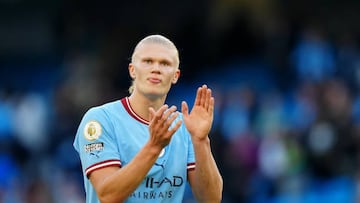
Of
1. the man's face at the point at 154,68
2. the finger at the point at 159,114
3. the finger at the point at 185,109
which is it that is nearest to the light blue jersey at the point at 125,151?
the man's face at the point at 154,68

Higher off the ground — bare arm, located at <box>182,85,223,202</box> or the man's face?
the man's face

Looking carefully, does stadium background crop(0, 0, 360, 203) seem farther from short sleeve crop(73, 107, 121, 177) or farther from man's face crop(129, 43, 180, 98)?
short sleeve crop(73, 107, 121, 177)

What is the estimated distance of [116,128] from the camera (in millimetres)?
7773

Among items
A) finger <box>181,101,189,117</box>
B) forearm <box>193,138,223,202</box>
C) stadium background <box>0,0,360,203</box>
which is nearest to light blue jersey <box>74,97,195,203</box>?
forearm <box>193,138,223,202</box>

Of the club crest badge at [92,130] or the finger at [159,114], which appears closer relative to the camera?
the finger at [159,114]

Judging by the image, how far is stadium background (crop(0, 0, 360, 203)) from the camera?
16.4m

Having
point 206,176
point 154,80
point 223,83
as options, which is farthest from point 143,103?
point 223,83

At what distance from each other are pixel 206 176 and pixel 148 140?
619 millimetres

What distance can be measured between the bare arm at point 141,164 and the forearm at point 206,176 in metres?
0.44

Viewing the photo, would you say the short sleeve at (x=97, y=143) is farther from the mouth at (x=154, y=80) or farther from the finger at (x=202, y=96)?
the finger at (x=202, y=96)

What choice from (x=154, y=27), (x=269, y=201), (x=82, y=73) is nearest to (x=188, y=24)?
(x=154, y=27)

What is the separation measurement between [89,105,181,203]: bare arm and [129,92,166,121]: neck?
48cm

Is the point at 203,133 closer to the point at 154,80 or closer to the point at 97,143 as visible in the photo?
the point at 154,80

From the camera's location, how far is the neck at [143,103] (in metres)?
7.84
